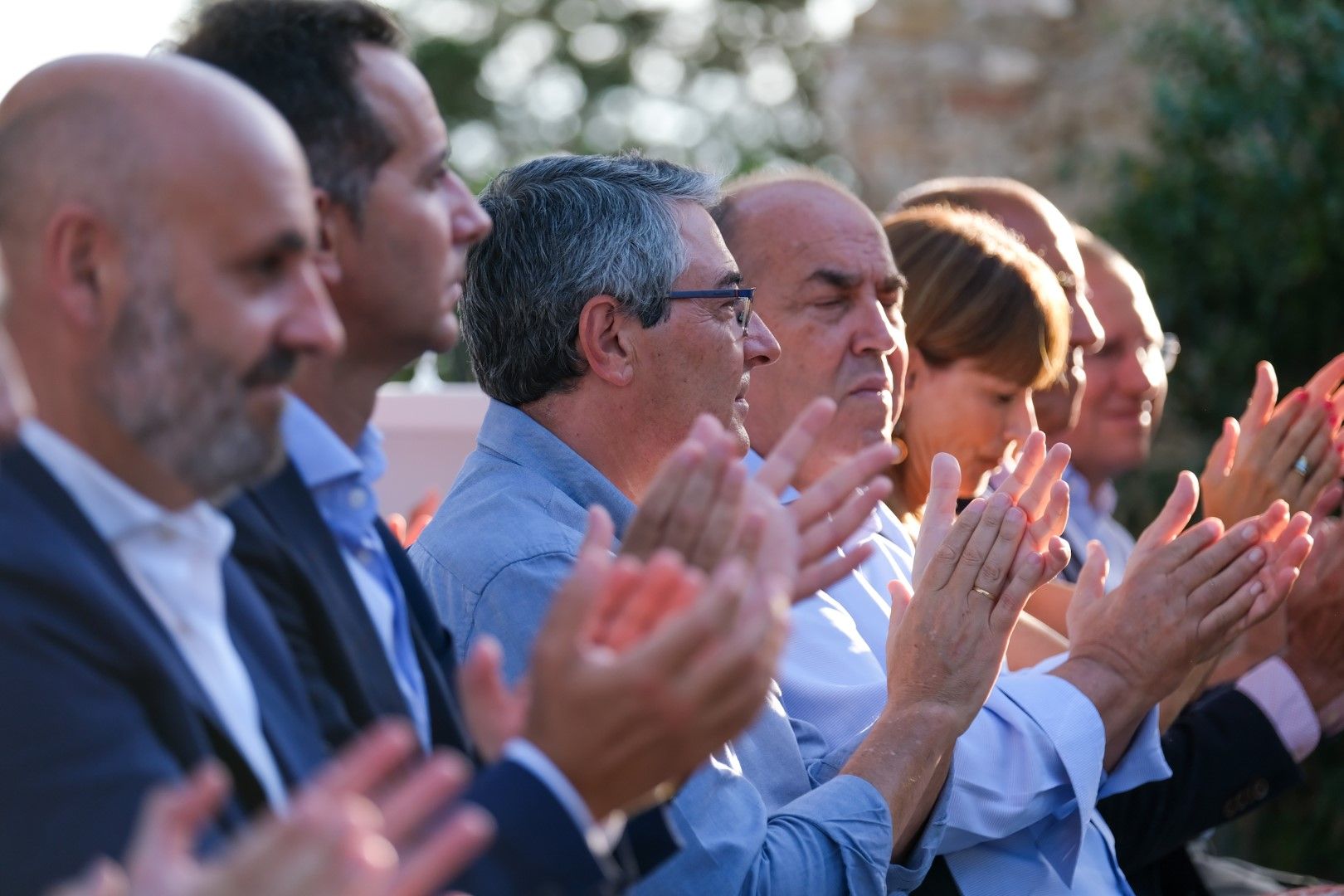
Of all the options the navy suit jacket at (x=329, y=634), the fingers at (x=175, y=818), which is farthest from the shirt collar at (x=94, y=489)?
the fingers at (x=175, y=818)

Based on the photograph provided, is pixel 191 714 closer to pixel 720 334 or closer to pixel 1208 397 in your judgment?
pixel 720 334

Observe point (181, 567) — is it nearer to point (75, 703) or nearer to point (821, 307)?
point (75, 703)

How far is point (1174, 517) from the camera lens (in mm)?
3146

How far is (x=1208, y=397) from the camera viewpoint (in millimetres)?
6910

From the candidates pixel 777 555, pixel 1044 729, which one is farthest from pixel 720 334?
pixel 777 555

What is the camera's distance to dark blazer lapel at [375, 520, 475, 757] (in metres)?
1.98

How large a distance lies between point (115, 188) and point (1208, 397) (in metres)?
6.01

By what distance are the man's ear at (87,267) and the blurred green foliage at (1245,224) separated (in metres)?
5.38

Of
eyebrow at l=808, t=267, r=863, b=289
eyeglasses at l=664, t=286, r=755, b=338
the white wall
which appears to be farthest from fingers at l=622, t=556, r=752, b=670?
the white wall

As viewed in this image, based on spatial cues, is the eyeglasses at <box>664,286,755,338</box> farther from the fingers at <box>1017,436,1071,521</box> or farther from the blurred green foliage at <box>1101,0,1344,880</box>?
the blurred green foliage at <box>1101,0,1344,880</box>

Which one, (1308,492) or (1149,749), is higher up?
(1308,492)

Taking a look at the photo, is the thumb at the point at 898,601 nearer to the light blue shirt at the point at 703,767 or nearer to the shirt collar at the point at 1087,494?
the light blue shirt at the point at 703,767

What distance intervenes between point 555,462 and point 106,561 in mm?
1311

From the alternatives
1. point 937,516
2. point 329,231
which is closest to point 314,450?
point 329,231
